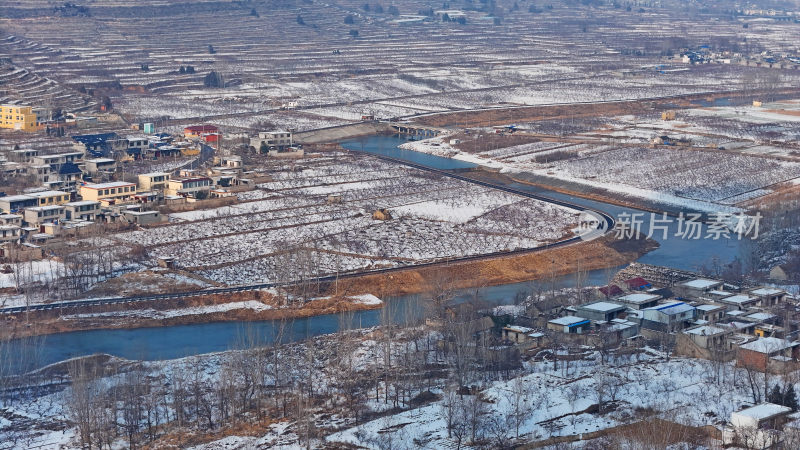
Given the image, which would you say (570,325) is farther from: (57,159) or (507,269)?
(57,159)

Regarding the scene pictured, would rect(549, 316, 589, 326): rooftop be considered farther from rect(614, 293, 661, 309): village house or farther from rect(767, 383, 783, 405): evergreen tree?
rect(767, 383, 783, 405): evergreen tree

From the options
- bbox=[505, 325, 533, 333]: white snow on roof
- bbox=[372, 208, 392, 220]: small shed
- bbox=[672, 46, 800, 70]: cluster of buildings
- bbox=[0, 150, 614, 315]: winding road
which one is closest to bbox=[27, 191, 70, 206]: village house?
bbox=[0, 150, 614, 315]: winding road

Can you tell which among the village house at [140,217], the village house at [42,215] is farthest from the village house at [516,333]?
the village house at [42,215]

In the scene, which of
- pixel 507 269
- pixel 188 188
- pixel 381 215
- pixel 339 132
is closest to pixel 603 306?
pixel 507 269

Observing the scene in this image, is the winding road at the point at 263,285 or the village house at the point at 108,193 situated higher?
the village house at the point at 108,193

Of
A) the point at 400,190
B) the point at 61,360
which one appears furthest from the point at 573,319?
the point at 400,190

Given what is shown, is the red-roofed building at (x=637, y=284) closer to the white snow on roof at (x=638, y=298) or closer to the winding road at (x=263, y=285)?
the white snow on roof at (x=638, y=298)

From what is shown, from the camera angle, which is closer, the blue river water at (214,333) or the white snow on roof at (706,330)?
the white snow on roof at (706,330)
